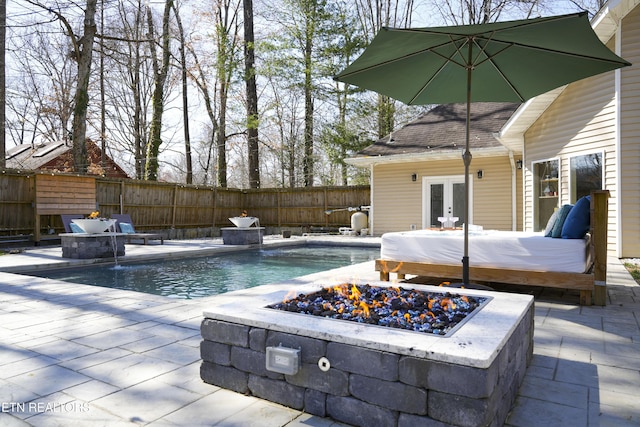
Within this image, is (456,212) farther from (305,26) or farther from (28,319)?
(28,319)

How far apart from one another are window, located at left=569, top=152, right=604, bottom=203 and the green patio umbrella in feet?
12.7

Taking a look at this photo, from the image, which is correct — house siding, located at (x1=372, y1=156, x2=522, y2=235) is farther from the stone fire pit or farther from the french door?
the stone fire pit

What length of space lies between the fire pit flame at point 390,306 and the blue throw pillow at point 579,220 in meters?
→ 2.08

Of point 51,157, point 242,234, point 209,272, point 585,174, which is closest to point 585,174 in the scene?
point 585,174

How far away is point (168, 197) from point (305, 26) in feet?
27.0

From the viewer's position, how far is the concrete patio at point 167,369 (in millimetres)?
1941

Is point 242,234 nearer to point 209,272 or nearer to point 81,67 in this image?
point 209,272

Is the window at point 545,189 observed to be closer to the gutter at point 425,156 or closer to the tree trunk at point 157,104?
the gutter at point 425,156

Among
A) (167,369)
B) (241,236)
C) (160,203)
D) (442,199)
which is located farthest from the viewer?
(160,203)

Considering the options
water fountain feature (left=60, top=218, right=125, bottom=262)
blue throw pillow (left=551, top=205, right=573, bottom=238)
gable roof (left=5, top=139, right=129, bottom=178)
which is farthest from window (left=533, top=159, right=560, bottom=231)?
gable roof (left=5, top=139, right=129, bottom=178)

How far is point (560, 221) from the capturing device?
4.41 meters

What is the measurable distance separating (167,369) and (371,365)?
1.28 m

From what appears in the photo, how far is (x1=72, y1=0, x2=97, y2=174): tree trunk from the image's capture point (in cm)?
1185

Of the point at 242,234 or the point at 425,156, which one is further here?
the point at 425,156
